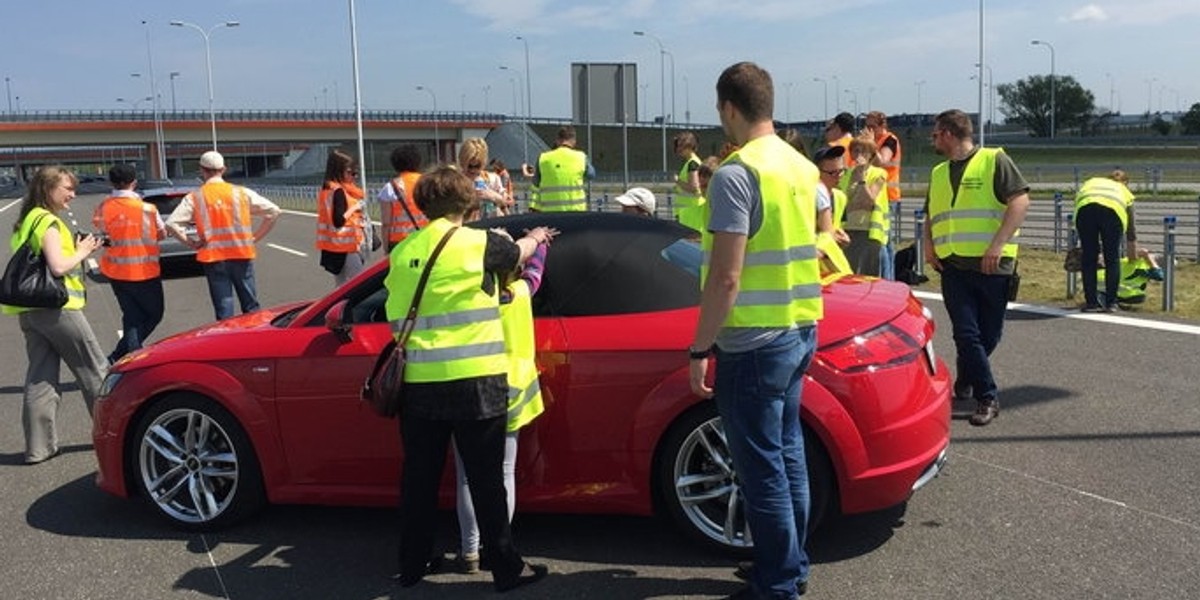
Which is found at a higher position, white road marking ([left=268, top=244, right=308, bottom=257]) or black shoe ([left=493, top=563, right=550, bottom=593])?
white road marking ([left=268, top=244, right=308, bottom=257])

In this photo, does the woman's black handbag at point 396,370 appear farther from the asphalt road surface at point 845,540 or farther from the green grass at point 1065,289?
the green grass at point 1065,289

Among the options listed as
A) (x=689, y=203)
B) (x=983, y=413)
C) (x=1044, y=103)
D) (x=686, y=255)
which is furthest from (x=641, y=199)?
(x=1044, y=103)

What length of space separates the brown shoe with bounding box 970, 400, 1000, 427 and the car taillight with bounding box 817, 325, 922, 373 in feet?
7.12

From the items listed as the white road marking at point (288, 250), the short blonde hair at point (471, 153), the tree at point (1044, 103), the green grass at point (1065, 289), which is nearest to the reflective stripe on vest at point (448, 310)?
the short blonde hair at point (471, 153)

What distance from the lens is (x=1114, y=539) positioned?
428cm

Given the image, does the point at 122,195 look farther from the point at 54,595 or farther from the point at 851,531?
the point at 851,531

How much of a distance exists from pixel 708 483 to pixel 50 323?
166 inches

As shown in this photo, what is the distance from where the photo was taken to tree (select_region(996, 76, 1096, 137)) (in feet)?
369

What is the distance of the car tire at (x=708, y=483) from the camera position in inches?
161

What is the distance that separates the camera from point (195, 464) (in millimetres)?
4789

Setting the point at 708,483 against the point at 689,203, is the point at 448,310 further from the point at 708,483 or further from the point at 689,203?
the point at 689,203

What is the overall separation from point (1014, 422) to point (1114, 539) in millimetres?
1934

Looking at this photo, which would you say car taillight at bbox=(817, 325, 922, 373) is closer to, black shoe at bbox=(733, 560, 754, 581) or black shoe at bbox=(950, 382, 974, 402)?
black shoe at bbox=(733, 560, 754, 581)

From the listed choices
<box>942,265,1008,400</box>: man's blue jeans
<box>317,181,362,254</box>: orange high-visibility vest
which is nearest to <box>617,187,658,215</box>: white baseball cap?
<box>317,181,362,254</box>: orange high-visibility vest
